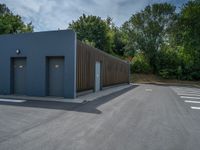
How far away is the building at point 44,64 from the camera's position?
1120 centimetres

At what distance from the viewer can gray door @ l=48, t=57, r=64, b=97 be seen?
38.5 ft

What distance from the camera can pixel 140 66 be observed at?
35.9 meters

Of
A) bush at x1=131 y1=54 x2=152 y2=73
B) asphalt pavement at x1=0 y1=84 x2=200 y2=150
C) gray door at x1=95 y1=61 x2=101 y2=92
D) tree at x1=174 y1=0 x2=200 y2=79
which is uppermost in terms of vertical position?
tree at x1=174 y1=0 x2=200 y2=79

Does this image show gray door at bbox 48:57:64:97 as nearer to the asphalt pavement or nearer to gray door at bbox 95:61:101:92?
the asphalt pavement

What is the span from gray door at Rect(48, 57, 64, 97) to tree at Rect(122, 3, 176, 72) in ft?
83.8

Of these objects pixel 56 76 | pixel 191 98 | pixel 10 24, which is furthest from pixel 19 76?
pixel 10 24

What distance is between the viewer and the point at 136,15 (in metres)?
35.8

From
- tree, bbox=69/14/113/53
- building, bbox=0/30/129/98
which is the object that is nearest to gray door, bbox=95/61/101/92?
building, bbox=0/30/129/98

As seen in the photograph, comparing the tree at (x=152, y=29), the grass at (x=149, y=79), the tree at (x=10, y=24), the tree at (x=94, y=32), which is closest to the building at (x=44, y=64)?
the tree at (x=10, y=24)

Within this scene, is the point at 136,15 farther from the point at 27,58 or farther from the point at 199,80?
the point at 27,58

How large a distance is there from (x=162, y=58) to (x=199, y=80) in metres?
6.45

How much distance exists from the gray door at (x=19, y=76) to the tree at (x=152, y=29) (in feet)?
84.2

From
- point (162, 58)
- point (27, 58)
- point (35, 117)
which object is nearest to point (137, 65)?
point (162, 58)

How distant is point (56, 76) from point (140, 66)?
84.2 feet
